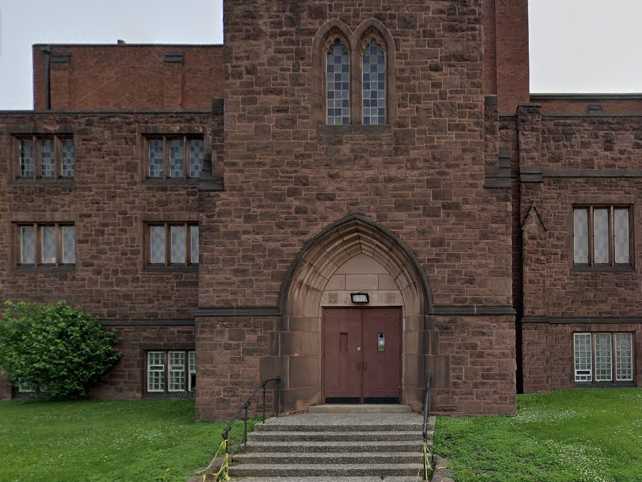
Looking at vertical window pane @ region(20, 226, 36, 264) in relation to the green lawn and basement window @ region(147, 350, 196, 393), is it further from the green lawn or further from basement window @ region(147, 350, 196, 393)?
the green lawn

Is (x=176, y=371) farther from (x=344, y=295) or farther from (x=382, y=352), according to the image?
(x=382, y=352)

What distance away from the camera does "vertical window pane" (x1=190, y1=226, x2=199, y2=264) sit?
77.8ft

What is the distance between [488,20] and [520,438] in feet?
64.7

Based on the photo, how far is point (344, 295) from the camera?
1919cm

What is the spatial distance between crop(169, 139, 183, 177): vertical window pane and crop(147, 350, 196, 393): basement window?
16.2ft

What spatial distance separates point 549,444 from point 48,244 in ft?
48.8

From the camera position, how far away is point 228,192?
1830 cm

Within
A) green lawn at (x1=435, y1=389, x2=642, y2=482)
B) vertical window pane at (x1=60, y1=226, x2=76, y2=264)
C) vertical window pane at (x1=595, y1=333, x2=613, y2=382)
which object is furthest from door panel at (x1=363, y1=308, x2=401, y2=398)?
vertical window pane at (x1=60, y1=226, x2=76, y2=264)

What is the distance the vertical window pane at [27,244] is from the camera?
2388cm

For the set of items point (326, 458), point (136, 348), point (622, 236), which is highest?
point (622, 236)

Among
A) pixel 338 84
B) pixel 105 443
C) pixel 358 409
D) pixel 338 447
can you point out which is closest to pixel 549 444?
pixel 338 447

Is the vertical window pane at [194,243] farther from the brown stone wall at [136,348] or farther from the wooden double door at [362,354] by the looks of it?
the wooden double door at [362,354]

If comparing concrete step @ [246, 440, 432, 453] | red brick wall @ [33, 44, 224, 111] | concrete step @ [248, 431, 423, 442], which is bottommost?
concrete step @ [246, 440, 432, 453]

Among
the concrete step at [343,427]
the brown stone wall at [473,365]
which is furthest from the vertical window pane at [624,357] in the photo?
the concrete step at [343,427]
